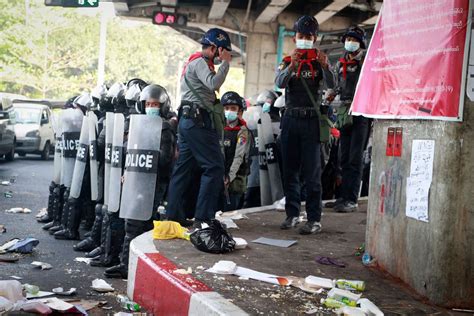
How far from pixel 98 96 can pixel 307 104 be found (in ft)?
11.0

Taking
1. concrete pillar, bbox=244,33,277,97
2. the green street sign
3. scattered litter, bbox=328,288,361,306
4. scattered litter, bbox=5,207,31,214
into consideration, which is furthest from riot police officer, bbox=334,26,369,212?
concrete pillar, bbox=244,33,277,97

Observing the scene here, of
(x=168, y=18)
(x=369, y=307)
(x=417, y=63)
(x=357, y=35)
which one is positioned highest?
(x=168, y=18)

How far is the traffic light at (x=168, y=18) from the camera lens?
22.7m

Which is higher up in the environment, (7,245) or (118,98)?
(118,98)

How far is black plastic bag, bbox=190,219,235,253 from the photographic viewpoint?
5.87 metres

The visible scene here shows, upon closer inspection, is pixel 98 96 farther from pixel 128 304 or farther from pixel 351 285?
pixel 351 285

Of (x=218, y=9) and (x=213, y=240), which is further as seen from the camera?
(x=218, y=9)

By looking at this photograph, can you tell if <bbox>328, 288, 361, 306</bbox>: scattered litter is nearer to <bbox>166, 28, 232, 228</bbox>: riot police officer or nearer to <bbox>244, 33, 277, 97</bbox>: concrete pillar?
<bbox>166, 28, 232, 228</bbox>: riot police officer

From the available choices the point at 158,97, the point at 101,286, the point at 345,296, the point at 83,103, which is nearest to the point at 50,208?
the point at 83,103

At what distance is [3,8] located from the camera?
1519 inches

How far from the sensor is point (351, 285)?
4961 mm

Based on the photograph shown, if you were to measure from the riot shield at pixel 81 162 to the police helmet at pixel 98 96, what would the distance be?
1.35 ft

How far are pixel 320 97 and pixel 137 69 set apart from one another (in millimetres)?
48191

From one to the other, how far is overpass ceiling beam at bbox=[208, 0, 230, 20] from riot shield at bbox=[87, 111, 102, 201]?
12821 millimetres
